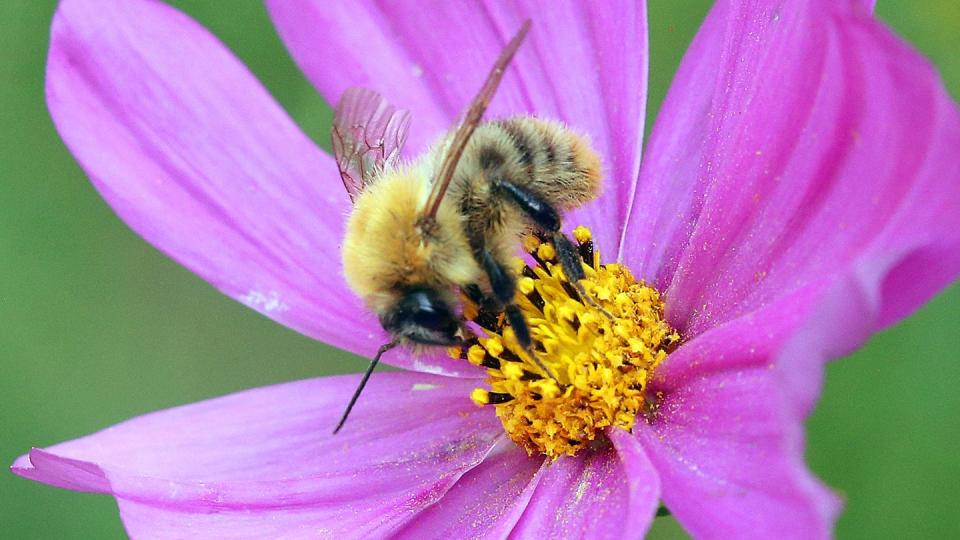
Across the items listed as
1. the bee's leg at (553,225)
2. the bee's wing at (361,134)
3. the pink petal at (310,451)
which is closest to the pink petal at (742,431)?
the bee's leg at (553,225)

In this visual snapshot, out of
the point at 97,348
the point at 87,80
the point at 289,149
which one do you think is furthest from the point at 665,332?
the point at 97,348

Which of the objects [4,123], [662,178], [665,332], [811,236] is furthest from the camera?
[4,123]

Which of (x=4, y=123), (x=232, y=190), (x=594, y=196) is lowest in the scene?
(x=594, y=196)

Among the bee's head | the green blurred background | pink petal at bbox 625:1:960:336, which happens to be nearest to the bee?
the bee's head

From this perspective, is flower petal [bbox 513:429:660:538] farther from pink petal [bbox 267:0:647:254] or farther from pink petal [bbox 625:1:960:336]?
pink petal [bbox 267:0:647:254]

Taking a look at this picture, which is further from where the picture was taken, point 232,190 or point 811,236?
point 232,190

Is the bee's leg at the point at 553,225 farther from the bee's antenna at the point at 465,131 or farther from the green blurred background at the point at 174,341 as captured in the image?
the green blurred background at the point at 174,341

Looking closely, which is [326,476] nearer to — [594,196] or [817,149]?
[594,196]
